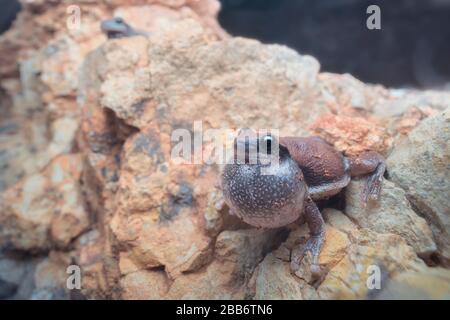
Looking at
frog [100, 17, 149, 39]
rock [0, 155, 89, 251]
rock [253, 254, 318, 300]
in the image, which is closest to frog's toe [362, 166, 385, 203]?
rock [253, 254, 318, 300]

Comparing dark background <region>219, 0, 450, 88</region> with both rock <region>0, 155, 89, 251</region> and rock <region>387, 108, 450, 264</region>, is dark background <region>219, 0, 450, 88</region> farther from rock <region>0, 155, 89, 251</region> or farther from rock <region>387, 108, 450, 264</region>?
rock <region>0, 155, 89, 251</region>

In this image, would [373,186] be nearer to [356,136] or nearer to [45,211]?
[356,136]

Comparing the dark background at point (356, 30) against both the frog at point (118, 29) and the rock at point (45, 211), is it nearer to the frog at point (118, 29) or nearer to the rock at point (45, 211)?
the frog at point (118, 29)

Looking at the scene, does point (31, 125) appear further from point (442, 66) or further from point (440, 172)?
point (442, 66)

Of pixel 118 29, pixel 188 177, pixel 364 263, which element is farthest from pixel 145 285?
pixel 118 29

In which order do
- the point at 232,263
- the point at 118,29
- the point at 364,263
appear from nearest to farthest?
the point at 364,263 → the point at 232,263 → the point at 118,29

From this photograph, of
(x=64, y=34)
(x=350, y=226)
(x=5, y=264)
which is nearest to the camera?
(x=350, y=226)
